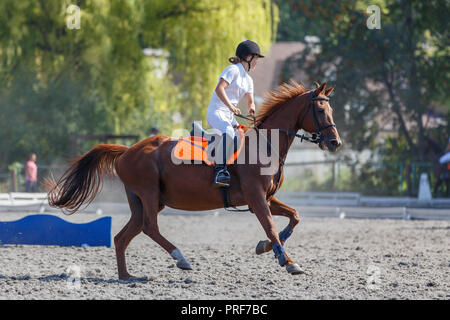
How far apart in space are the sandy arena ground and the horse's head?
1400mm

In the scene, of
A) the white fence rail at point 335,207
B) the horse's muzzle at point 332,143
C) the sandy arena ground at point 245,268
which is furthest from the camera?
the white fence rail at point 335,207

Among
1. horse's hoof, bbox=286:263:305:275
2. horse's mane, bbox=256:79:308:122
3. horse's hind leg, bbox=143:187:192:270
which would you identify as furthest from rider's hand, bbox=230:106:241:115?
horse's hoof, bbox=286:263:305:275

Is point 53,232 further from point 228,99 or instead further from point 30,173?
point 30,173

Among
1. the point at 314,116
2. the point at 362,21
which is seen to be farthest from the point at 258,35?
the point at 314,116

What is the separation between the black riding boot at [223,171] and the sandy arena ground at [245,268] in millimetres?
990

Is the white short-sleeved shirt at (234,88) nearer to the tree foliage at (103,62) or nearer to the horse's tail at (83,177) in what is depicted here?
the horse's tail at (83,177)

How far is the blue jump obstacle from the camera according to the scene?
9.30 meters

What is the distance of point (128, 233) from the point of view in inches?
285

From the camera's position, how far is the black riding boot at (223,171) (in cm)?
691

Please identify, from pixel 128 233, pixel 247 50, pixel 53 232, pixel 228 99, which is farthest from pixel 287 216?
pixel 53 232

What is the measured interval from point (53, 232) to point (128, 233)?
101 inches

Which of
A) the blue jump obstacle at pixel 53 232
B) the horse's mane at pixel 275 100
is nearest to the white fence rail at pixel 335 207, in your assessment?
the blue jump obstacle at pixel 53 232

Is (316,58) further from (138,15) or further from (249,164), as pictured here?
(249,164)
